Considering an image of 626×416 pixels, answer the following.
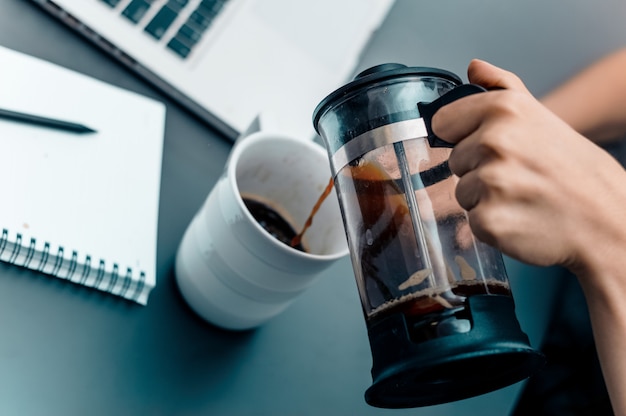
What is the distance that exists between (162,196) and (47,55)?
16 cm

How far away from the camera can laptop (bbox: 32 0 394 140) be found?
56 cm

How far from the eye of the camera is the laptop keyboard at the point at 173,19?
57 centimetres

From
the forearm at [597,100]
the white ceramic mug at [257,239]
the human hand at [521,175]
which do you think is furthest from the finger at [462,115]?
the forearm at [597,100]

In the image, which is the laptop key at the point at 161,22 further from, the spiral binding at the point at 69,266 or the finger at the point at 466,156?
the finger at the point at 466,156

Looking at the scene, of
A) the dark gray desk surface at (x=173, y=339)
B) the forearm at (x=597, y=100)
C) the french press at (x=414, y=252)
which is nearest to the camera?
the french press at (x=414, y=252)

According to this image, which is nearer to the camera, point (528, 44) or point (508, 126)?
point (508, 126)

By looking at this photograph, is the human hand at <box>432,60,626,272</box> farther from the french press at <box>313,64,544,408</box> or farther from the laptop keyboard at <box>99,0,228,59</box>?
the laptop keyboard at <box>99,0,228,59</box>

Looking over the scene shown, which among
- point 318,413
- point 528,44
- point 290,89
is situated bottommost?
point 318,413

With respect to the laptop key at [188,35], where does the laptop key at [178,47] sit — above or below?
below

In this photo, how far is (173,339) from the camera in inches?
18.4

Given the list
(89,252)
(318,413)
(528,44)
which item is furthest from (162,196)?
(528,44)

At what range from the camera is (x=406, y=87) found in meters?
0.34

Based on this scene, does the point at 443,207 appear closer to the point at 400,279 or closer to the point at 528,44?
the point at 400,279

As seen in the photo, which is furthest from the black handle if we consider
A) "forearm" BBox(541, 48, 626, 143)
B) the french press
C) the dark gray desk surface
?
"forearm" BBox(541, 48, 626, 143)
